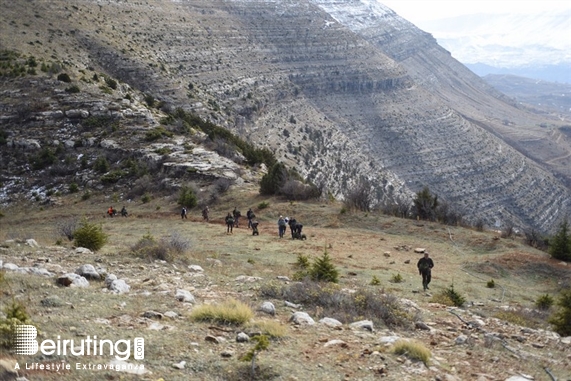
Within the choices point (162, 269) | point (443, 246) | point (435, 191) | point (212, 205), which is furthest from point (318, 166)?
point (162, 269)

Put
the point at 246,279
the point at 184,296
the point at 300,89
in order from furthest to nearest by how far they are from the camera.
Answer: the point at 300,89
the point at 246,279
the point at 184,296

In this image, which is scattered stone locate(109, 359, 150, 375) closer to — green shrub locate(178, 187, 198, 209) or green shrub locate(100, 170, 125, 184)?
green shrub locate(178, 187, 198, 209)

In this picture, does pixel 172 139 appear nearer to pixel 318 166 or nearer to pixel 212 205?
pixel 212 205

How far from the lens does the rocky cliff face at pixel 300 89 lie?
63.1 metres

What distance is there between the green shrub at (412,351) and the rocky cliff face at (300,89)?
40088 millimetres

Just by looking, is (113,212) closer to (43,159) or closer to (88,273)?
(43,159)

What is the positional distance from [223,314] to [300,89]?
93.5 meters

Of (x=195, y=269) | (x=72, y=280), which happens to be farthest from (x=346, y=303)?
(x=72, y=280)

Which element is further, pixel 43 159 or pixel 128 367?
pixel 43 159

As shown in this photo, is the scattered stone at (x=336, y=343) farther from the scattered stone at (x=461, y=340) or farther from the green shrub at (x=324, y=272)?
the green shrub at (x=324, y=272)

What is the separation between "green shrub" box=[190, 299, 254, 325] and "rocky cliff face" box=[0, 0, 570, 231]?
3770 cm

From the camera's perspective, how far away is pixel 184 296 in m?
9.75

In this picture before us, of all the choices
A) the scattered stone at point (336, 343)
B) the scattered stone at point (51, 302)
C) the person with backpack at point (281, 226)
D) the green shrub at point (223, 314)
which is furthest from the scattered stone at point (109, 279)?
the person with backpack at point (281, 226)

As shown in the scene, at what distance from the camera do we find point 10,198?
33.2 meters
